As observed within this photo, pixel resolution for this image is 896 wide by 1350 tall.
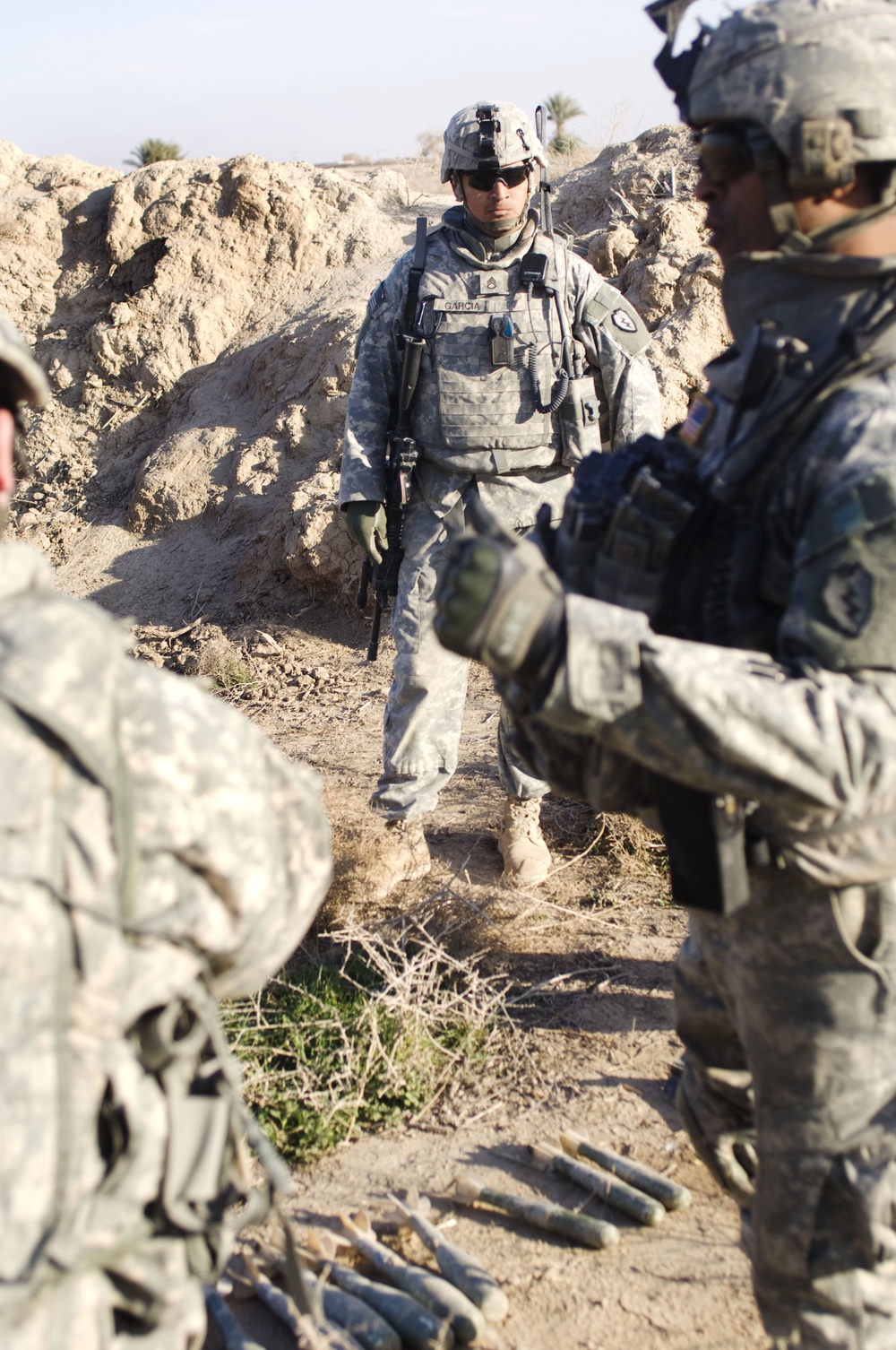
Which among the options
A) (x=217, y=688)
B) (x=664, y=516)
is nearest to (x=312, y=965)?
(x=664, y=516)

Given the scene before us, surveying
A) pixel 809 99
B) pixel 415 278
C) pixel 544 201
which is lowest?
pixel 415 278

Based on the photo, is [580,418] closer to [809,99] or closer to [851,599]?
[809,99]

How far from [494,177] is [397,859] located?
2.60m

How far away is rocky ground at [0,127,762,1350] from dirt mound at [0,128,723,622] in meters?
0.02

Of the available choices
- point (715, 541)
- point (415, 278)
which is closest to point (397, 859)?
point (415, 278)

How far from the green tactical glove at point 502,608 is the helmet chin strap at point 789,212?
74 centimetres

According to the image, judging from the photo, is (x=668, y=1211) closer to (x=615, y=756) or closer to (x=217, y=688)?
(x=615, y=756)

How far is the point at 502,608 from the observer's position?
1.55m

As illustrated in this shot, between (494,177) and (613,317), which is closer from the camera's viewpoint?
(494,177)

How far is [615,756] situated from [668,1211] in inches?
64.0

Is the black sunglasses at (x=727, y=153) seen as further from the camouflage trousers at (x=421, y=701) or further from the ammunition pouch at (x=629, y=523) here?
the camouflage trousers at (x=421, y=701)

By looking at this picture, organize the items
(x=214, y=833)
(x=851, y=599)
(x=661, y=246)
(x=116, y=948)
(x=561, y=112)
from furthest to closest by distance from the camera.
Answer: (x=561, y=112) < (x=661, y=246) < (x=851, y=599) < (x=214, y=833) < (x=116, y=948)

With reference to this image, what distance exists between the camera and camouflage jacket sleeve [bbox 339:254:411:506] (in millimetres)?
4621

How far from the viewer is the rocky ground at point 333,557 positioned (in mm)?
3027
